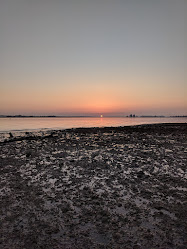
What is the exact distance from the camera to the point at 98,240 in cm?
426

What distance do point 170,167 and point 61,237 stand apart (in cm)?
847

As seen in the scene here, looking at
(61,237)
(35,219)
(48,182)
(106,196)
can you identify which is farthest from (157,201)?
(48,182)

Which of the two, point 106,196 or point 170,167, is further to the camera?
point 170,167

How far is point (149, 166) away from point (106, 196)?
204 inches

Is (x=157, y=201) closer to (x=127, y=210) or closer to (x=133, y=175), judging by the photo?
(x=127, y=210)

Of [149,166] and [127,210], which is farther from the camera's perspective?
[149,166]

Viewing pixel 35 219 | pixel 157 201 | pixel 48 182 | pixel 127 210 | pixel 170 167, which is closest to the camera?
pixel 35 219

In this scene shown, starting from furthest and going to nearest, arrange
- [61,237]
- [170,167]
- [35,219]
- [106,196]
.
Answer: [170,167], [106,196], [35,219], [61,237]

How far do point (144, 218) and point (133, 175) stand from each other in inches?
163

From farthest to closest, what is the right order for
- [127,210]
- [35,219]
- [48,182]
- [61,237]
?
[48,182], [127,210], [35,219], [61,237]

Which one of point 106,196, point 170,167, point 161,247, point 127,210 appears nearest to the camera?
point 161,247

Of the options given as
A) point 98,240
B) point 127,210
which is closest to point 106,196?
point 127,210

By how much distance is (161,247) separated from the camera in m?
4.01

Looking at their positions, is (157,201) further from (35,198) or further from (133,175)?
(35,198)
